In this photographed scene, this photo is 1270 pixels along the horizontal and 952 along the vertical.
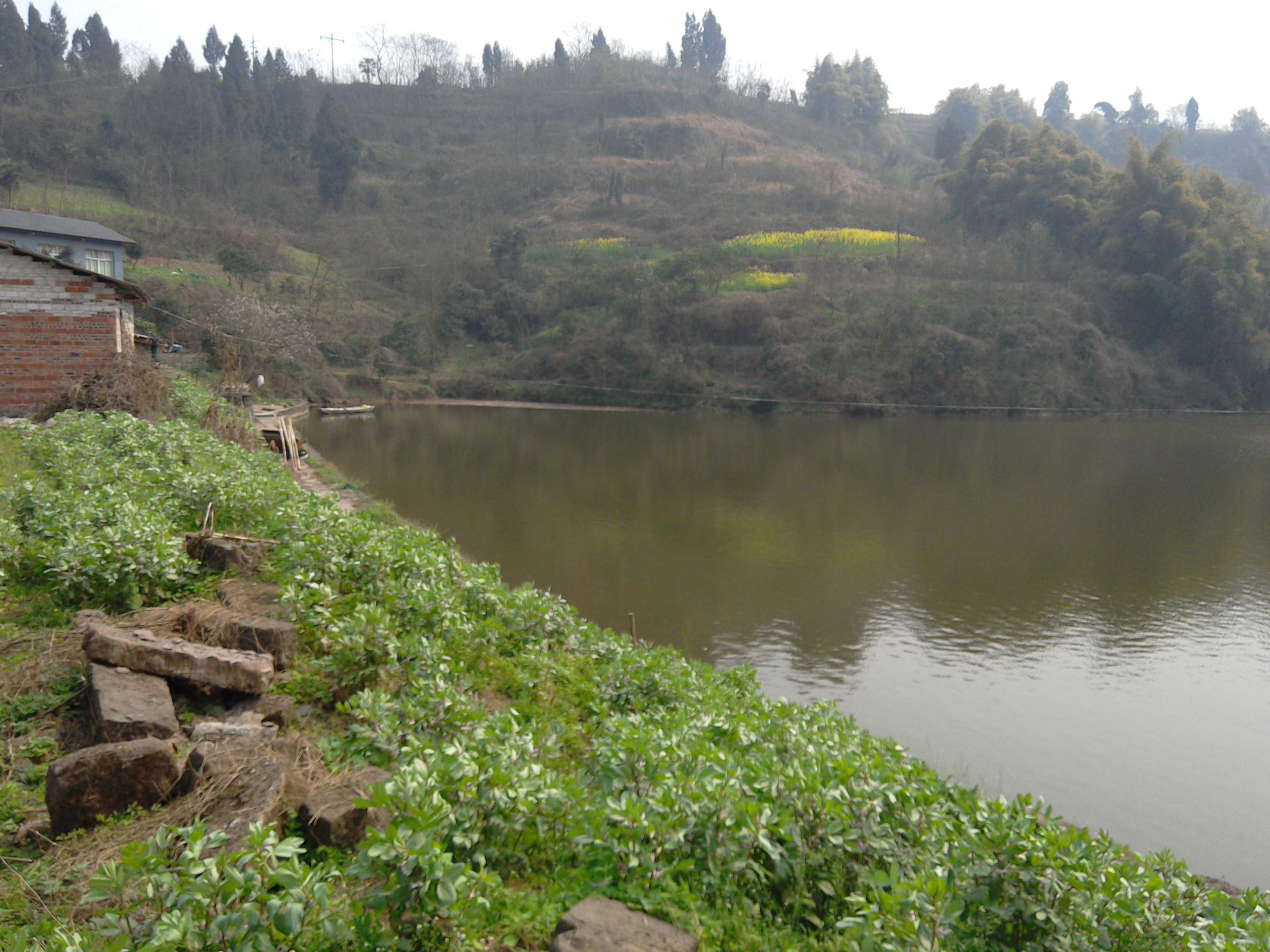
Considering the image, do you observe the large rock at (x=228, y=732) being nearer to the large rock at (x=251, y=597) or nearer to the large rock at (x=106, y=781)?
the large rock at (x=106, y=781)

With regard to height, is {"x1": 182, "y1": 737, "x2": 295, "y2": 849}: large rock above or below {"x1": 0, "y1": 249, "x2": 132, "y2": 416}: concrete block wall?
below

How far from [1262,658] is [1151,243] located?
1579 inches

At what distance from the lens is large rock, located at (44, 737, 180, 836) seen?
3.12 metres

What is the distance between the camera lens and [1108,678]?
9.12 metres

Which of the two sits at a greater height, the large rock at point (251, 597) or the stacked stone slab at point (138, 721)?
the stacked stone slab at point (138, 721)

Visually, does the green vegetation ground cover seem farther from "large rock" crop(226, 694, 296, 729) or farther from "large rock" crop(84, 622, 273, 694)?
"large rock" crop(84, 622, 273, 694)

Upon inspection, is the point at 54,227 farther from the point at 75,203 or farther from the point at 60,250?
the point at 75,203

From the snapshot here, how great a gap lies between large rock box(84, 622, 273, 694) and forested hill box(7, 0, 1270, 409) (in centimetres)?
2945

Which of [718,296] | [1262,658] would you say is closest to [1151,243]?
[718,296]

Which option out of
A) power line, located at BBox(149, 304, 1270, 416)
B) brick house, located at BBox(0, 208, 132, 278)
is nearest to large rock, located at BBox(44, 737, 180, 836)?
brick house, located at BBox(0, 208, 132, 278)

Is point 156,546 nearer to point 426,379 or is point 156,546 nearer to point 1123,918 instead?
point 1123,918

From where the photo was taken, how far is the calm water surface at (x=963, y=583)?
7.39m

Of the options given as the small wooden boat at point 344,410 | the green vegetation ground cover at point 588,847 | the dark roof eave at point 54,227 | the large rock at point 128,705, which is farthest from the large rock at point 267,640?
the small wooden boat at point 344,410

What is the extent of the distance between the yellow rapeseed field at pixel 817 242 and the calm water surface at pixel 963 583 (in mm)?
23792
